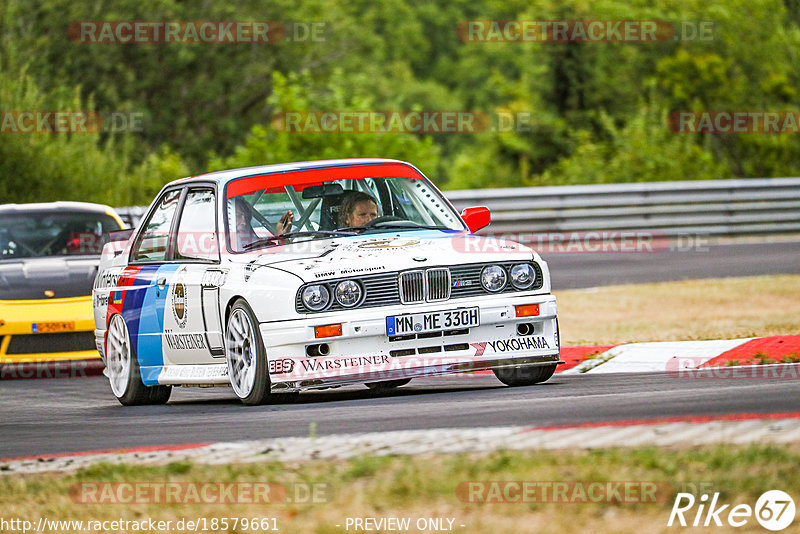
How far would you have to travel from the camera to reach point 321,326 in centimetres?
850

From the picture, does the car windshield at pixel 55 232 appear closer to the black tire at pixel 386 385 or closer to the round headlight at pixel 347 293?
the black tire at pixel 386 385

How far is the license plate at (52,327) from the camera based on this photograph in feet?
41.4

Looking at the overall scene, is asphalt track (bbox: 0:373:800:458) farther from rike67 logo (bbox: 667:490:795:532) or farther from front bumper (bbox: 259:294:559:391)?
rike67 logo (bbox: 667:490:795:532)

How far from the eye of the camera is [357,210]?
968 cm

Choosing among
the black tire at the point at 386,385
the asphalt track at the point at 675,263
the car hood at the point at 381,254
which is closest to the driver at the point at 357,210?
the car hood at the point at 381,254

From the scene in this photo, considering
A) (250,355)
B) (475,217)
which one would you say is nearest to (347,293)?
(250,355)

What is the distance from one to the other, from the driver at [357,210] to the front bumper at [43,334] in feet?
12.6

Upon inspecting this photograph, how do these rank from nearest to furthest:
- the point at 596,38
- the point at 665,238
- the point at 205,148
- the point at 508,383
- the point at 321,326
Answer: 1. the point at 321,326
2. the point at 508,383
3. the point at 665,238
4. the point at 596,38
5. the point at 205,148

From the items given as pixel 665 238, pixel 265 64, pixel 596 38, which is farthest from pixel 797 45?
pixel 265 64

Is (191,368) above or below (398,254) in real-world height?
below

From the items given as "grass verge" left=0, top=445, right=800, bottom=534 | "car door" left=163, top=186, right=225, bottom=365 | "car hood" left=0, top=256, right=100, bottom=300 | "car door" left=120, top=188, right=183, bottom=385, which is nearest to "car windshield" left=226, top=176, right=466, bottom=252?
"car door" left=163, top=186, right=225, bottom=365

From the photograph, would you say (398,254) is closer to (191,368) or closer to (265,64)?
(191,368)

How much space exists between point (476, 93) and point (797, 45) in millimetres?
30776

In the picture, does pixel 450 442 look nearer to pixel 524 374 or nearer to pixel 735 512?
Result: pixel 735 512
